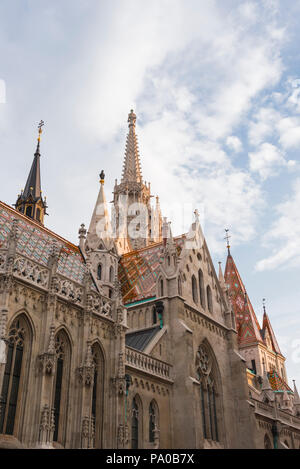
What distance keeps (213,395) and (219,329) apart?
396cm

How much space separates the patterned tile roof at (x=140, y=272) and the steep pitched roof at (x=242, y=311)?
16.9m

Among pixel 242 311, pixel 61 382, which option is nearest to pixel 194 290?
pixel 61 382

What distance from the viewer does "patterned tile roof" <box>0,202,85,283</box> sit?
2119 cm

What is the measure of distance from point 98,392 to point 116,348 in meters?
1.86

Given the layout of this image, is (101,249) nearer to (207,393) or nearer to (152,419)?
(207,393)

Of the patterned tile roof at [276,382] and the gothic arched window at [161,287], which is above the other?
the patterned tile roof at [276,382]

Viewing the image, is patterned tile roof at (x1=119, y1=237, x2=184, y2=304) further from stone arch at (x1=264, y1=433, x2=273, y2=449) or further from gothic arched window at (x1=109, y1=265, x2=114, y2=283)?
stone arch at (x1=264, y1=433, x2=273, y2=449)

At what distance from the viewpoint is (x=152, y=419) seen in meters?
21.8

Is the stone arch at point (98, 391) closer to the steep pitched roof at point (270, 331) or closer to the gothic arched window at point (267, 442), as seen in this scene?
the gothic arched window at point (267, 442)

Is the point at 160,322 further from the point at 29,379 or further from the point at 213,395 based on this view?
the point at 29,379

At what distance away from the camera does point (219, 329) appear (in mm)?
29078

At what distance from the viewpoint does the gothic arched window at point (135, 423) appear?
20.5 m

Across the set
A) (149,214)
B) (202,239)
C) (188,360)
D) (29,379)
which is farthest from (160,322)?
(149,214)

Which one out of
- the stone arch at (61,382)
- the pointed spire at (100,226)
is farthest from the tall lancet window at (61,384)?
the pointed spire at (100,226)
